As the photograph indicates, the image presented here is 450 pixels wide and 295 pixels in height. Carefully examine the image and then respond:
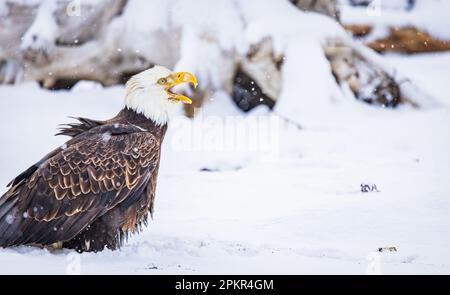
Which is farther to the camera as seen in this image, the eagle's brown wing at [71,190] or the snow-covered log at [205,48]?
the snow-covered log at [205,48]

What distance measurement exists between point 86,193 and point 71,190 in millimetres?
80

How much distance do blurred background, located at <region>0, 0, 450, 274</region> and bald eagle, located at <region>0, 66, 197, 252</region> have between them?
1.85 ft

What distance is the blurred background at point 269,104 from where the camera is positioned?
4.92 metres

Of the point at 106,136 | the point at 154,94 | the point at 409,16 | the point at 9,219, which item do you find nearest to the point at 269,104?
the point at 409,16

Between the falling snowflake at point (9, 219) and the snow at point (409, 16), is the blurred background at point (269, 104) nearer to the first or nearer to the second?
the snow at point (409, 16)

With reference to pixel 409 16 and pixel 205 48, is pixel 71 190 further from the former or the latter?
pixel 409 16

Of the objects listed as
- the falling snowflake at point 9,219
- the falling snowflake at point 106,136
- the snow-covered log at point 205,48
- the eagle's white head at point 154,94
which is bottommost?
the falling snowflake at point 9,219

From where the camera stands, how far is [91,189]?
368 cm

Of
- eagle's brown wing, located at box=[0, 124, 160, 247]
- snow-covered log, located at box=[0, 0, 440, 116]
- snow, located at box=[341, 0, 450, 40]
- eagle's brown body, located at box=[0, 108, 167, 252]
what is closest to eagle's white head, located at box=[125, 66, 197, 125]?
eagle's brown body, located at box=[0, 108, 167, 252]

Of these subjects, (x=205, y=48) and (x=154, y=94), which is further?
(x=205, y=48)

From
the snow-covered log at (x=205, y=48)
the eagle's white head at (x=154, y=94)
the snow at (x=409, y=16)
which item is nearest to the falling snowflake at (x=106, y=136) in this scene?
the eagle's white head at (x=154, y=94)

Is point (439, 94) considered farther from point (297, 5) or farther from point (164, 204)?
point (164, 204)

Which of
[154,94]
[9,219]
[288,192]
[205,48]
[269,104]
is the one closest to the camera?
[9,219]

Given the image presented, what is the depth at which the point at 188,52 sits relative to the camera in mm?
7418
